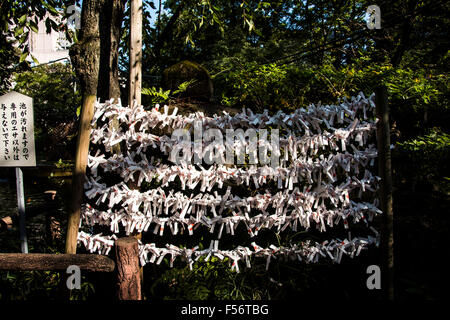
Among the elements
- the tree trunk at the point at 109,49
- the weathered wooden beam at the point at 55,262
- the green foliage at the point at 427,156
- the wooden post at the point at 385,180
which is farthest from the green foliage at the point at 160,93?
the green foliage at the point at 427,156

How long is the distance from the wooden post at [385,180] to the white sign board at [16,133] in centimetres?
312

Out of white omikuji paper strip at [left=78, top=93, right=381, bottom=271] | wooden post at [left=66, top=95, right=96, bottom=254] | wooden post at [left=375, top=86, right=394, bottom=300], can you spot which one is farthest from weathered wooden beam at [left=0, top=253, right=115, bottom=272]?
wooden post at [left=375, top=86, right=394, bottom=300]

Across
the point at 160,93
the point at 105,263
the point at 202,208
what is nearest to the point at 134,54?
the point at 160,93

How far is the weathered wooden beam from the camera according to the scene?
2.05m

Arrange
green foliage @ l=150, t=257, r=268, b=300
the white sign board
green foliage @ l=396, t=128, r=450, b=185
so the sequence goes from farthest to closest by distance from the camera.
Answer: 1. green foliage @ l=396, t=128, r=450, b=185
2. the white sign board
3. green foliage @ l=150, t=257, r=268, b=300

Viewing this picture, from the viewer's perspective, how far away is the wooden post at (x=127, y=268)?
2070 millimetres

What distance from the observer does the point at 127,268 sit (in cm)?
210

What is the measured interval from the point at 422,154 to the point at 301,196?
1813 millimetres

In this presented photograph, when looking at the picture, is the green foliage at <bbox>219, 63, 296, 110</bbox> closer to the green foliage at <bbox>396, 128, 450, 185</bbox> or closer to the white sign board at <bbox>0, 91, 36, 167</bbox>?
the green foliage at <bbox>396, 128, 450, 185</bbox>

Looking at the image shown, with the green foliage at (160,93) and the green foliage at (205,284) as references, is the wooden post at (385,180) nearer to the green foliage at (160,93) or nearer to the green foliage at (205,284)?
the green foliage at (205,284)

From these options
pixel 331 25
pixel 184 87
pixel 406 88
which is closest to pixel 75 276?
pixel 184 87

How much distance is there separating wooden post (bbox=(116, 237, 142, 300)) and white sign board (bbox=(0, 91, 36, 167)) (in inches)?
55.1
